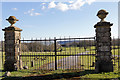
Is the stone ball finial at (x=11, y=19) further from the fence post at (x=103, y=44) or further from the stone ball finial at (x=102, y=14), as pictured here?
the stone ball finial at (x=102, y=14)

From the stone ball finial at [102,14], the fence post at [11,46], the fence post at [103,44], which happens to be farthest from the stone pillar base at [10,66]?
the stone ball finial at [102,14]

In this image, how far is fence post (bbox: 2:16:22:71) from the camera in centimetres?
633

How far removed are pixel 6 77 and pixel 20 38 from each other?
8.51 ft

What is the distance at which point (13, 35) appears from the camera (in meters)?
6.36

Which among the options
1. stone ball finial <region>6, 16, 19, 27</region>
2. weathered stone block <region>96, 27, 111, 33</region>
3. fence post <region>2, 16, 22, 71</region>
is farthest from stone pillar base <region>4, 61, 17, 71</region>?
weathered stone block <region>96, 27, 111, 33</region>

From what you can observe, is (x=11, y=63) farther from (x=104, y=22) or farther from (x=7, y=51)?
(x=104, y=22)

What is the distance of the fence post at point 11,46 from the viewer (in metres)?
6.33

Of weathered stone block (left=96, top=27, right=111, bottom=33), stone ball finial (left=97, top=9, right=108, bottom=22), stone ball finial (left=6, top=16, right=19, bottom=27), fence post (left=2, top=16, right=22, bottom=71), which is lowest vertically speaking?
fence post (left=2, top=16, right=22, bottom=71)

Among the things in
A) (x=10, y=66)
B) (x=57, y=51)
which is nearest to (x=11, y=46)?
(x=10, y=66)

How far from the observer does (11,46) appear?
6398 mm

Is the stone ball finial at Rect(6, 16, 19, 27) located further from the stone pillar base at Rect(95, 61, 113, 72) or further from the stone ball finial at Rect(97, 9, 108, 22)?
the stone pillar base at Rect(95, 61, 113, 72)

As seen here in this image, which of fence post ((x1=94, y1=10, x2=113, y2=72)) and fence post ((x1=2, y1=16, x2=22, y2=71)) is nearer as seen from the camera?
fence post ((x1=94, y1=10, x2=113, y2=72))

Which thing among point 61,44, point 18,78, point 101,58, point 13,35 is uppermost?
point 13,35

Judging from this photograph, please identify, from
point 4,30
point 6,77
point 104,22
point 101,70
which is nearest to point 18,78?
point 6,77
